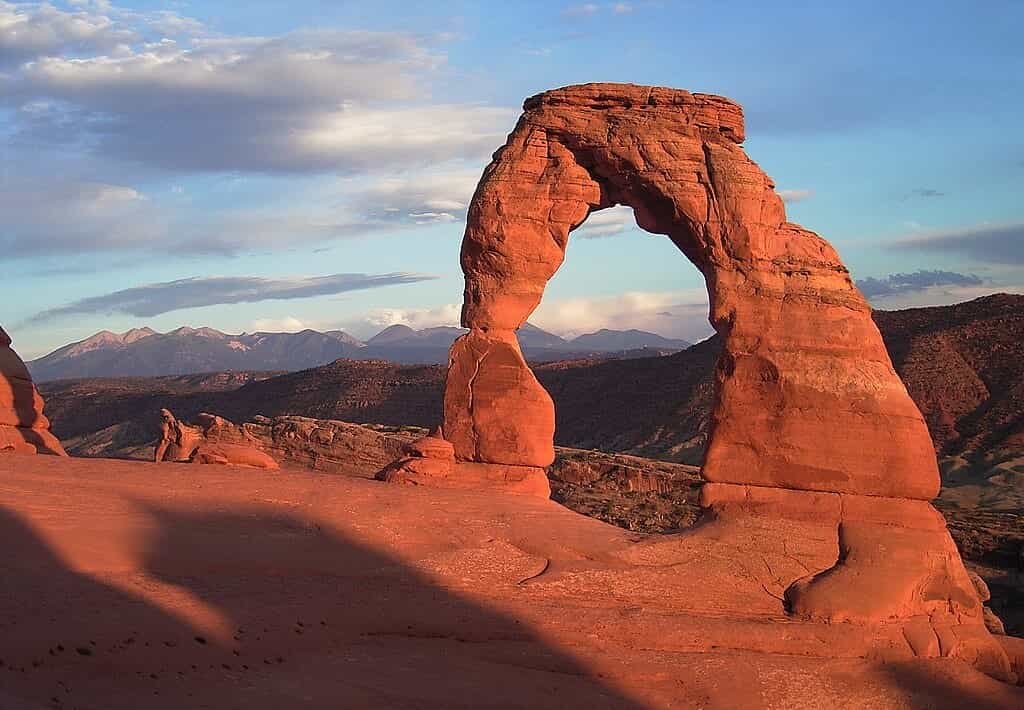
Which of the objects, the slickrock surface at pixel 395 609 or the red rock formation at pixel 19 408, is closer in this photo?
the slickrock surface at pixel 395 609

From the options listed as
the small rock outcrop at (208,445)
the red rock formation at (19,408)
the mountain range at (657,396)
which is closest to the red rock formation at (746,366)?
the small rock outcrop at (208,445)

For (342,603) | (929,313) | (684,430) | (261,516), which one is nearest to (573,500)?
(261,516)

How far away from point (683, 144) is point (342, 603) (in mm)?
8181

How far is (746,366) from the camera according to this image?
48.2 ft

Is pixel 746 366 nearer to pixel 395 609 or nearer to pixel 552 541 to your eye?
pixel 552 541

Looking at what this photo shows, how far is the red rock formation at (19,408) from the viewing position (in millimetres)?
21541

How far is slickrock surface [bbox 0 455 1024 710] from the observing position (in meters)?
8.86

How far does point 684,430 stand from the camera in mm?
52906

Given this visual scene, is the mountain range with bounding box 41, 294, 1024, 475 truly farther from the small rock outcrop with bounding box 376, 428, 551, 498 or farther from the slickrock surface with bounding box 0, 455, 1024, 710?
the slickrock surface with bounding box 0, 455, 1024, 710

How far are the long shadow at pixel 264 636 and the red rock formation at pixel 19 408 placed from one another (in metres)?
10.5

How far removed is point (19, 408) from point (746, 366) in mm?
14650

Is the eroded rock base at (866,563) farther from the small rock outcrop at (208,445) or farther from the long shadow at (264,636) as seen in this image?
the small rock outcrop at (208,445)

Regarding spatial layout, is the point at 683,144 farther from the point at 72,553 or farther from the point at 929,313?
the point at 929,313

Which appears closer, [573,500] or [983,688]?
[983,688]
